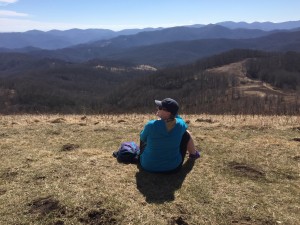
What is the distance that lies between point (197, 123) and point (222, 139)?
11.0 feet

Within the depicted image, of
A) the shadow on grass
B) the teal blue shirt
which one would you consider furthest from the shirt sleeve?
the shadow on grass

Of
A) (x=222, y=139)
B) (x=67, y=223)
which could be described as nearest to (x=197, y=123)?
(x=222, y=139)

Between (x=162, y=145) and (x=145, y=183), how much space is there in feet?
3.27

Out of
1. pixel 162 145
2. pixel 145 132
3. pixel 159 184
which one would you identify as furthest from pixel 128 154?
pixel 159 184

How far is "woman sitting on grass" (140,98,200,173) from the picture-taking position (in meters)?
8.61

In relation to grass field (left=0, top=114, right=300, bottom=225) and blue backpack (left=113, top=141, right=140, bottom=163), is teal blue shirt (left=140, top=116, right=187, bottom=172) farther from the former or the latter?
blue backpack (left=113, top=141, right=140, bottom=163)

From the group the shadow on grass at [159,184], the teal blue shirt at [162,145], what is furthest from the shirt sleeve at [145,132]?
the shadow on grass at [159,184]

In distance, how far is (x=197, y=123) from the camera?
15.5 meters

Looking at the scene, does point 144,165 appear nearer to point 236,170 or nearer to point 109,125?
point 236,170

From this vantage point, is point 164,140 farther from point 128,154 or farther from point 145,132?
point 128,154

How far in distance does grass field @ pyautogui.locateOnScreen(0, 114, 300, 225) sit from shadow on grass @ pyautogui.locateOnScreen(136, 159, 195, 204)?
0.02m

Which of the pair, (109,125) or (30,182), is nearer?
(30,182)

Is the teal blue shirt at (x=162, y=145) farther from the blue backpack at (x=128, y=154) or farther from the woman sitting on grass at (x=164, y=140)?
the blue backpack at (x=128, y=154)

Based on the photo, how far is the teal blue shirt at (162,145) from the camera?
340 inches
